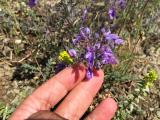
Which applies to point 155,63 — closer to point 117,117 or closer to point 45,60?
point 117,117

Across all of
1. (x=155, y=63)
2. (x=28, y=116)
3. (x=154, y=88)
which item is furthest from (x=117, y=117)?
(x=28, y=116)

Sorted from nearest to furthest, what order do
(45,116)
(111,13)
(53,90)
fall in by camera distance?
(45,116)
(53,90)
(111,13)

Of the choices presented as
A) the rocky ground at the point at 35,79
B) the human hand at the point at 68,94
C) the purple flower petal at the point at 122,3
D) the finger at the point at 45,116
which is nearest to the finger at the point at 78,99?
the human hand at the point at 68,94

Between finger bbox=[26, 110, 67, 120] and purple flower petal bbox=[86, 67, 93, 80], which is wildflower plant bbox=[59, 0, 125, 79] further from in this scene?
finger bbox=[26, 110, 67, 120]

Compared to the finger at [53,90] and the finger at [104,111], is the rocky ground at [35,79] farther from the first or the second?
the finger at [53,90]

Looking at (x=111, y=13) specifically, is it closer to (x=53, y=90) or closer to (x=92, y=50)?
(x=92, y=50)

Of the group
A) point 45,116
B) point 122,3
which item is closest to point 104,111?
point 45,116

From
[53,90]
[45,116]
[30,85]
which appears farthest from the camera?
[30,85]

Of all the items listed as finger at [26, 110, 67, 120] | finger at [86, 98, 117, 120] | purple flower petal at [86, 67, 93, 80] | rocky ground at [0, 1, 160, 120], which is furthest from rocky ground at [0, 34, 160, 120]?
finger at [26, 110, 67, 120]
